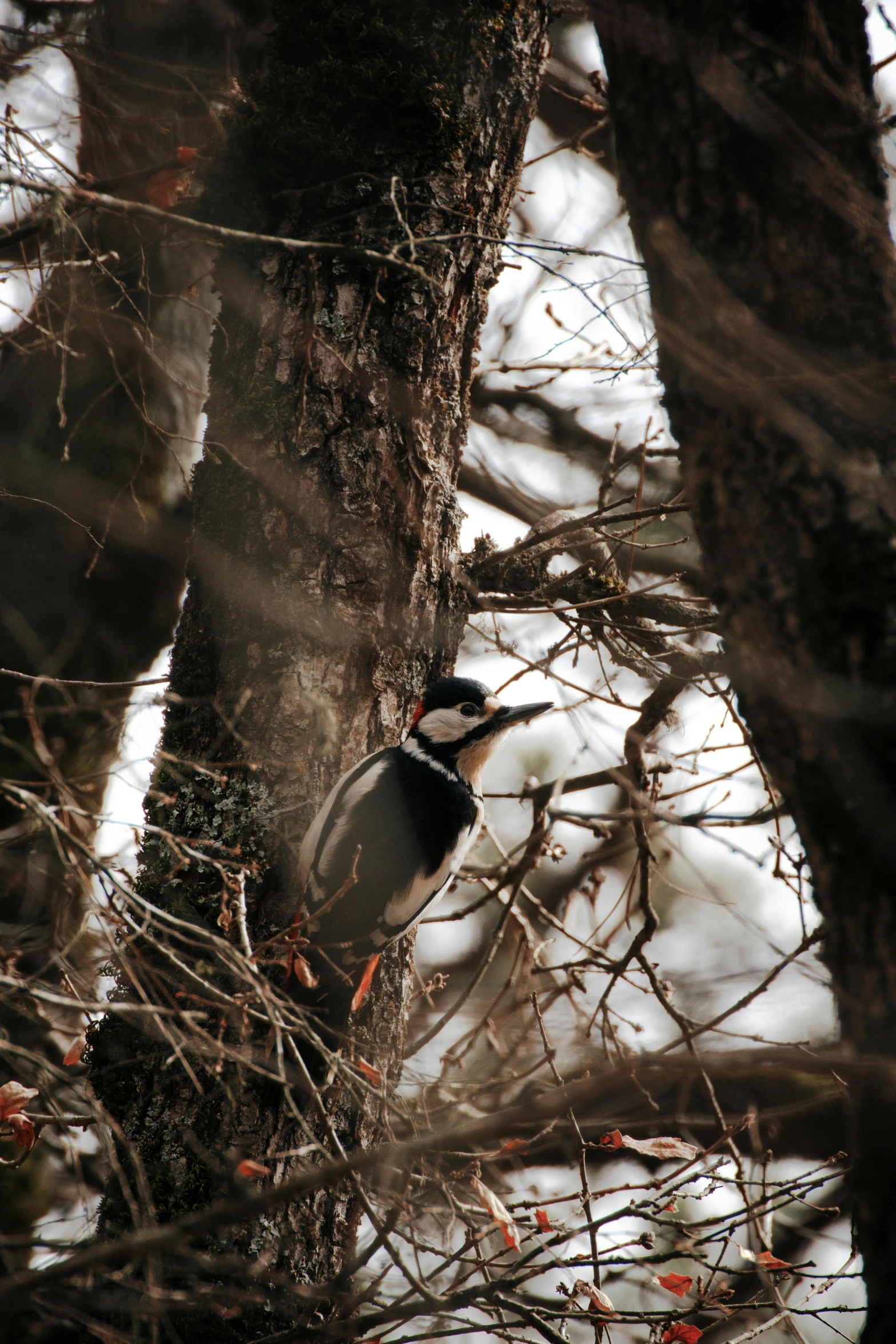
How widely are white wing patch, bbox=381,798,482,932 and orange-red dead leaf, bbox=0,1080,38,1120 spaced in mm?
1025

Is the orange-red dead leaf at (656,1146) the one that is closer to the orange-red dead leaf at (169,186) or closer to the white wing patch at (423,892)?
the white wing patch at (423,892)

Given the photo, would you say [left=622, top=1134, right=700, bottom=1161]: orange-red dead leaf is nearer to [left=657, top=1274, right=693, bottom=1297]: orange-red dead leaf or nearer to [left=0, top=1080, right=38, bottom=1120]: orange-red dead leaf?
[left=657, top=1274, right=693, bottom=1297]: orange-red dead leaf

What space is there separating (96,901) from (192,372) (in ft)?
13.4

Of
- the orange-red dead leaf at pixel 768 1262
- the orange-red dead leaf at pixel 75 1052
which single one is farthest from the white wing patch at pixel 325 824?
the orange-red dead leaf at pixel 768 1262

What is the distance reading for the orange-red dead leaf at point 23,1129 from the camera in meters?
2.17

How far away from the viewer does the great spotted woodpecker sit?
2.73 metres

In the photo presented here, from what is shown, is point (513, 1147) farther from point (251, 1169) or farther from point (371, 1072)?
point (251, 1169)

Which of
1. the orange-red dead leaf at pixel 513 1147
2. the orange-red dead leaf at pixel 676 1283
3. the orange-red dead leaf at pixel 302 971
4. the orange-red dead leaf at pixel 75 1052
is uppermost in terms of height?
the orange-red dead leaf at pixel 302 971

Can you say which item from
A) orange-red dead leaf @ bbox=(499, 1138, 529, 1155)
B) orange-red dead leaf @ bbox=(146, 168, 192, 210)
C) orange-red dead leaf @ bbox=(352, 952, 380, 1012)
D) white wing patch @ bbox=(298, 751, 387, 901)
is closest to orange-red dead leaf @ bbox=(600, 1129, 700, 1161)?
orange-red dead leaf @ bbox=(499, 1138, 529, 1155)

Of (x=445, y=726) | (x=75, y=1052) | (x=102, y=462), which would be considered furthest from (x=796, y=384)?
(x=102, y=462)

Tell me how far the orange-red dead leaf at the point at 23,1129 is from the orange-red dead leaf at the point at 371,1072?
0.75 meters

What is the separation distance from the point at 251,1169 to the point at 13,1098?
58cm

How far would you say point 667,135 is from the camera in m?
Answer: 1.71

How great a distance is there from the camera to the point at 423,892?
9.82 feet
